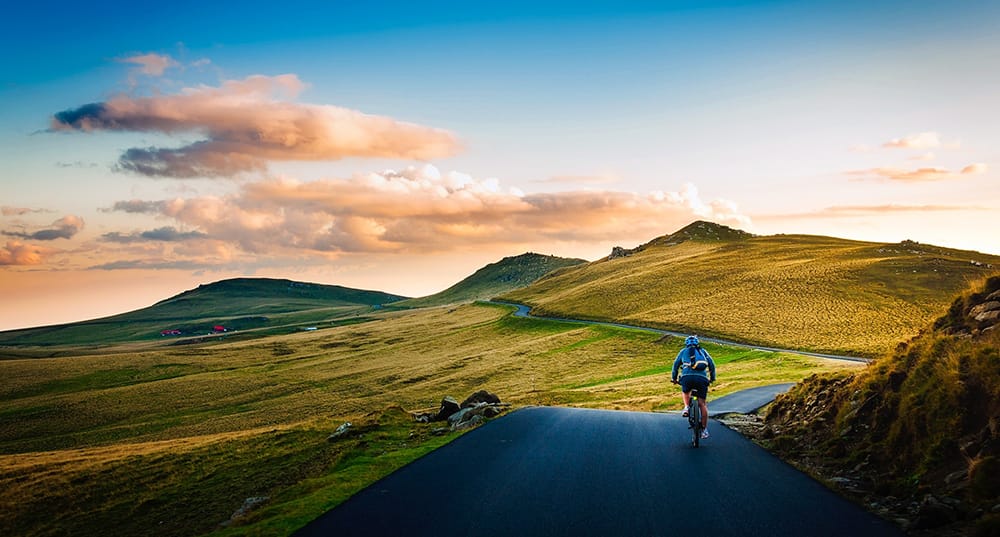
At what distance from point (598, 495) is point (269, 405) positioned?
239ft

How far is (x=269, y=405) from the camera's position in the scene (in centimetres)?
7681

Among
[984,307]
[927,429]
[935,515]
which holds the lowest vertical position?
[935,515]

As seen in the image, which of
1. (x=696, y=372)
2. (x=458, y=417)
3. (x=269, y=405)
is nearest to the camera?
(x=696, y=372)

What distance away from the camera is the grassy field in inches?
1053

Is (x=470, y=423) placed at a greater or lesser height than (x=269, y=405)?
greater

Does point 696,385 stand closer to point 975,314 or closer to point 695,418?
point 695,418

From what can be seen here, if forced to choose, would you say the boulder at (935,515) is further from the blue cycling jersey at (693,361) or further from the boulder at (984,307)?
the blue cycling jersey at (693,361)

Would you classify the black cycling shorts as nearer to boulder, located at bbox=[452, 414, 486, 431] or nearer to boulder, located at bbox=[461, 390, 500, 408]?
boulder, located at bbox=[452, 414, 486, 431]

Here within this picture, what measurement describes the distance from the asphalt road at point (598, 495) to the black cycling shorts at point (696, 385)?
1535 millimetres

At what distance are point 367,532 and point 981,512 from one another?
1052 centimetres

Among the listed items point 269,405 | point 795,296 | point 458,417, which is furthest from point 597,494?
point 795,296

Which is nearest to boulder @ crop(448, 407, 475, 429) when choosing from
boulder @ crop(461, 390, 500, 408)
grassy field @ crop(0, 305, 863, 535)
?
grassy field @ crop(0, 305, 863, 535)

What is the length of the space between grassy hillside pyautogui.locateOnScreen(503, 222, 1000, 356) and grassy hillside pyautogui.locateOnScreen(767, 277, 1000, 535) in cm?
4034

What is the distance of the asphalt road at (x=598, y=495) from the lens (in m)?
10.5
